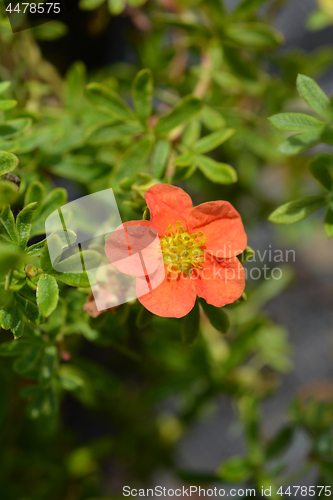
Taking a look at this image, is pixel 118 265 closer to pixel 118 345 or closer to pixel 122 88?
pixel 118 345

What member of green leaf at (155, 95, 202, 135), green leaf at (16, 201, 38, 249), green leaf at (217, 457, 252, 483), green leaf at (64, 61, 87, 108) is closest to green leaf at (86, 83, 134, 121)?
green leaf at (155, 95, 202, 135)

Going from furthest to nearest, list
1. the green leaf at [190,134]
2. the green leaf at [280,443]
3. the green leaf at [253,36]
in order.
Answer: the green leaf at [280,443] < the green leaf at [253,36] < the green leaf at [190,134]

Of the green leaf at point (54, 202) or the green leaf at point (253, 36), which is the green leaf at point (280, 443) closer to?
the green leaf at point (54, 202)

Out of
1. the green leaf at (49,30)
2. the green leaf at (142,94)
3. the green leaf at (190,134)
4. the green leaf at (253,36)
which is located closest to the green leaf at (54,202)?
the green leaf at (142,94)

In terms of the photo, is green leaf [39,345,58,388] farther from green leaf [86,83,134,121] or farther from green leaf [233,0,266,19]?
green leaf [233,0,266,19]

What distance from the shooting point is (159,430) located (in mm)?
2066

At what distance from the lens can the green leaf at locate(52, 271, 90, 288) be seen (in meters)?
0.84

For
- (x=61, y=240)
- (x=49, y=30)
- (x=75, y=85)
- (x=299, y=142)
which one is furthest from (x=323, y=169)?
(x=49, y=30)

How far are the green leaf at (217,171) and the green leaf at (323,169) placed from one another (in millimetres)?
214

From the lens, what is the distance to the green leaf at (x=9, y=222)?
0.83 meters

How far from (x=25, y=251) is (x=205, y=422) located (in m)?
1.88

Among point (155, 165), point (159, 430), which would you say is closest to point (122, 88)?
point (155, 165)

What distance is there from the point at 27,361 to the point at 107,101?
29.6 inches

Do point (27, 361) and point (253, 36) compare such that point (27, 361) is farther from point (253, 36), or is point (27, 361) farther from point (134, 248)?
point (253, 36)
